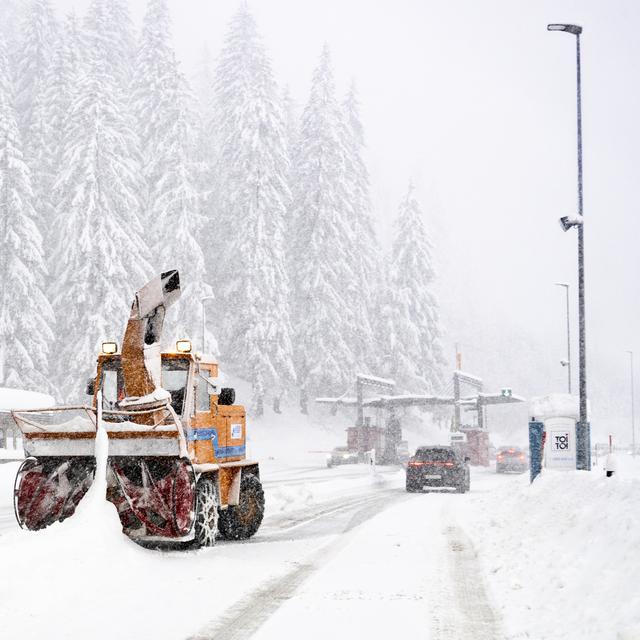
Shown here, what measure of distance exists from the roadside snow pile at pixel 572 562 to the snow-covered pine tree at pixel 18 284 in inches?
1143

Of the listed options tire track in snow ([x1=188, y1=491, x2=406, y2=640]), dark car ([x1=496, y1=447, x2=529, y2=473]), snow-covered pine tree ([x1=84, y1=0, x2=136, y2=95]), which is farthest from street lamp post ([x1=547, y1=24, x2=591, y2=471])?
snow-covered pine tree ([x1=84, y1=0, x2=136, y2=95])

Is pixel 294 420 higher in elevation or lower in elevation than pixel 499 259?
lower

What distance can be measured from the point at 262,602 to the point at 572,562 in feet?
10.7

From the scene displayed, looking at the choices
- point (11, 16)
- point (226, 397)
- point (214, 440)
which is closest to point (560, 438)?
point (214, 440)

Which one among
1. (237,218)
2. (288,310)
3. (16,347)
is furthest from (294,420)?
(16,347)

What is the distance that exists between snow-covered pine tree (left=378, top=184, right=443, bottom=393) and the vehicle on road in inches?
533

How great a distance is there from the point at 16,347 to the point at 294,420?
19513 mm

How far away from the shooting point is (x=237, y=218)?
50.8 m

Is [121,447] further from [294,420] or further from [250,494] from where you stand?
[294,420]

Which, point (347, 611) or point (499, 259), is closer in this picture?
point (347, 611)

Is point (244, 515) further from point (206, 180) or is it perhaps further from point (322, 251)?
point (206, 180)

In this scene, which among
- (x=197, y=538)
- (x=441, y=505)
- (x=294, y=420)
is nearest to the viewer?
(x=197, y=538)

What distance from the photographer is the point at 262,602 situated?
834 cm

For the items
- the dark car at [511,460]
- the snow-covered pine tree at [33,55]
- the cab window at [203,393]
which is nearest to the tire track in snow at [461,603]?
the cab window at [203,393]
